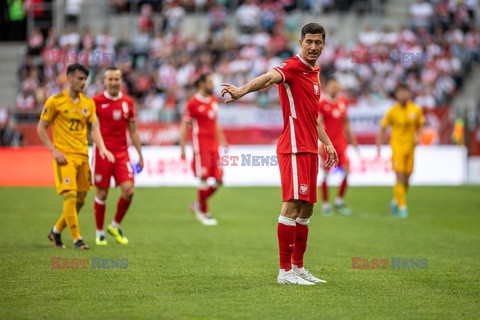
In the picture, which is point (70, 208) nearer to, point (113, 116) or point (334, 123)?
point (113, 116)

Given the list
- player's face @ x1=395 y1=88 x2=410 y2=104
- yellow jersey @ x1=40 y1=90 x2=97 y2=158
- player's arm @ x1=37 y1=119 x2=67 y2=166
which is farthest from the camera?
player's face @ x1=395 y1=88 x2=410 y2=104

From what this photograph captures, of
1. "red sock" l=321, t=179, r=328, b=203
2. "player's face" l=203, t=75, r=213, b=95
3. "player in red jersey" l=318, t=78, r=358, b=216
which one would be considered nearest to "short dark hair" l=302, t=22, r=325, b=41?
"player's face" l=203, t=75, r=213, b=95

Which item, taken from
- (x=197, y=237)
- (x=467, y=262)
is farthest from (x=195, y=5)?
(x=467, y=262)

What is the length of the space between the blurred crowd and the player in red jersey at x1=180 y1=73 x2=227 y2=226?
37.9 ft

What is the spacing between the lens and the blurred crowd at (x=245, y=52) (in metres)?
29.2

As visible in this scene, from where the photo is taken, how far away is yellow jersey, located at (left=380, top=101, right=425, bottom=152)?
16781 millimetres

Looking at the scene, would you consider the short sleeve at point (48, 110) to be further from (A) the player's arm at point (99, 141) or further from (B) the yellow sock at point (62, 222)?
(B) the yellow sock at point (62, 222)

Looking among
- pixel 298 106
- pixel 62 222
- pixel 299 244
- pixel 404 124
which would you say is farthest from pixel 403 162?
pixel 298 106

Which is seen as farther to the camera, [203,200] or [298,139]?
[203,200]

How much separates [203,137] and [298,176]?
717 centimetres

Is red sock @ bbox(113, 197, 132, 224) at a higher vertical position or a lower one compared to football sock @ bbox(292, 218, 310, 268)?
lower

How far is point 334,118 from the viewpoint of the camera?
17578 millimetres

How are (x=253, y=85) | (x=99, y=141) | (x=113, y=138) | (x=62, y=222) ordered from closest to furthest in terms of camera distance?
(x=253, y=85) < (x=99, y=141) < (x=62, y=222) < (x=113, y=138)

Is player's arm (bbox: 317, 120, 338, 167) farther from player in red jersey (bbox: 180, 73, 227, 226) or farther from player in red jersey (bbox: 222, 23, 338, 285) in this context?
player in red jersey (bbox: 180, 73, 227, 226)
